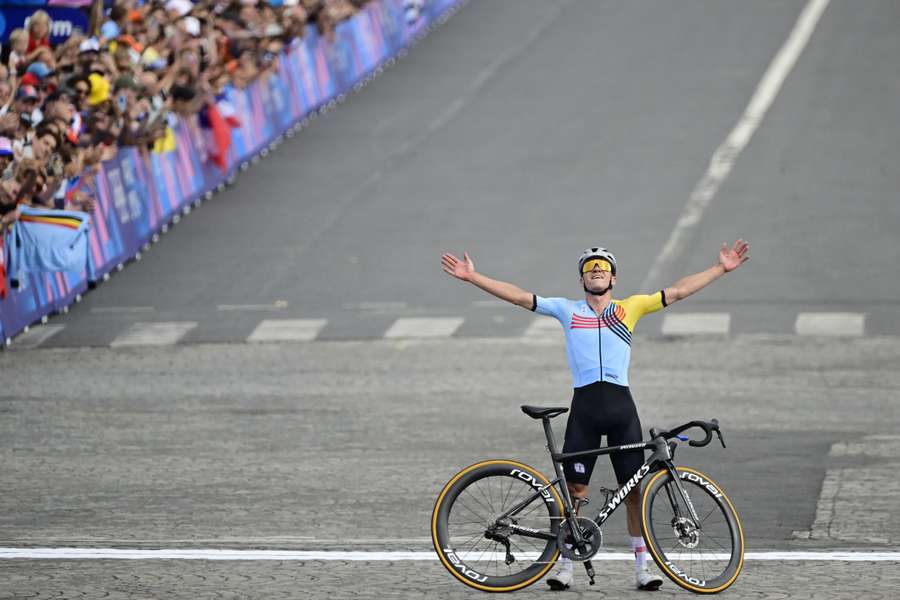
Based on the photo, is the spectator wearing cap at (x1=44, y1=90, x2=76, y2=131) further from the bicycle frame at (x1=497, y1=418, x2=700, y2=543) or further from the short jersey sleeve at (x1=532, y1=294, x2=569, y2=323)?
the bicycle frame at (x1=497, y1=418, x2=700, y2=543)

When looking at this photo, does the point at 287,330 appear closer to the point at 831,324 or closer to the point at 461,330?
the point at 461,330

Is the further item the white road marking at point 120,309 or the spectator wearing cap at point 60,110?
the white road marking at point 120,309

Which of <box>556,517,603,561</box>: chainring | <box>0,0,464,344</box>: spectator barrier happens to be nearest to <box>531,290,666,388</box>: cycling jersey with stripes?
<box>556,517,603,561</box>: chainring

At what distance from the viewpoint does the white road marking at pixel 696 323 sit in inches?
793

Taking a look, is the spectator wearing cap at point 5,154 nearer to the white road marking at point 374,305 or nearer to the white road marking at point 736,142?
the white road marking at point 374,305

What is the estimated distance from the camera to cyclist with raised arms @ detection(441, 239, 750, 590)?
1048 cm

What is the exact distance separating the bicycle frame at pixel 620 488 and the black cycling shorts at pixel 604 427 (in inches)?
2.9

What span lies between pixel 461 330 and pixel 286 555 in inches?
365

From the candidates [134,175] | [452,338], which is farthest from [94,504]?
[134,175]

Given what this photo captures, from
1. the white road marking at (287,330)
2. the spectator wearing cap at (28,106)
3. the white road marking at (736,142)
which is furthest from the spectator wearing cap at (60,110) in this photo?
the white road marking at (736,142)

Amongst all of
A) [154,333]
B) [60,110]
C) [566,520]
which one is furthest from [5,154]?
[566,520]

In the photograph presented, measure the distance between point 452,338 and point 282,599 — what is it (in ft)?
33.1

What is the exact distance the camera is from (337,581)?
35.0 feet

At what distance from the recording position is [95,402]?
676 inches
